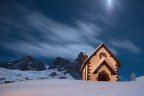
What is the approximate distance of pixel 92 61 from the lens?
35750mm

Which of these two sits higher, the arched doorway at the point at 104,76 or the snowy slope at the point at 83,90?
the arched doorway at the point at 104,76

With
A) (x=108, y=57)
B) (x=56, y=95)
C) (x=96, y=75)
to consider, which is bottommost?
(x=56, y=95)

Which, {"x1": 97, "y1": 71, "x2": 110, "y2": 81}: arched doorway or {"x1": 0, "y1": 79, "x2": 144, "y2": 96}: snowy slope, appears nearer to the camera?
{"x1": 0, "y1": 79, "x2": 144, "y2": 96}: snowy slope

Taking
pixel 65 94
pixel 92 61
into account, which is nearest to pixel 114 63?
pixel 92 61

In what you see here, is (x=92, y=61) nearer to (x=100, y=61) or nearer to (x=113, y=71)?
(x=100, y=61)

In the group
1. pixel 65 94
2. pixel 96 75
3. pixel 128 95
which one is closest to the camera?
pixel 128 95

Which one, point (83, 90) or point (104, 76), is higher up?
point (104, 76)

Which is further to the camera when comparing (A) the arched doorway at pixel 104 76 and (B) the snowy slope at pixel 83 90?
(A) the arched doorway at pixel 104 76

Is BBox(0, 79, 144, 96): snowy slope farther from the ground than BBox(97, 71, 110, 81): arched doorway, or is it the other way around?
BBox(97, 71, 110, 81): arched doorway

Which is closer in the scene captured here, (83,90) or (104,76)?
(83,90)

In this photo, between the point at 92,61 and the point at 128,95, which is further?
the point at 92,61

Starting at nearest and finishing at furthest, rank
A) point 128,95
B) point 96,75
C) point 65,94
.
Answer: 1. point 128,95
2. point 65,94
3. point 96,75

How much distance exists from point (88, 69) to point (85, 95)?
2080cm

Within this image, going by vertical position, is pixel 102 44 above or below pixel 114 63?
above
